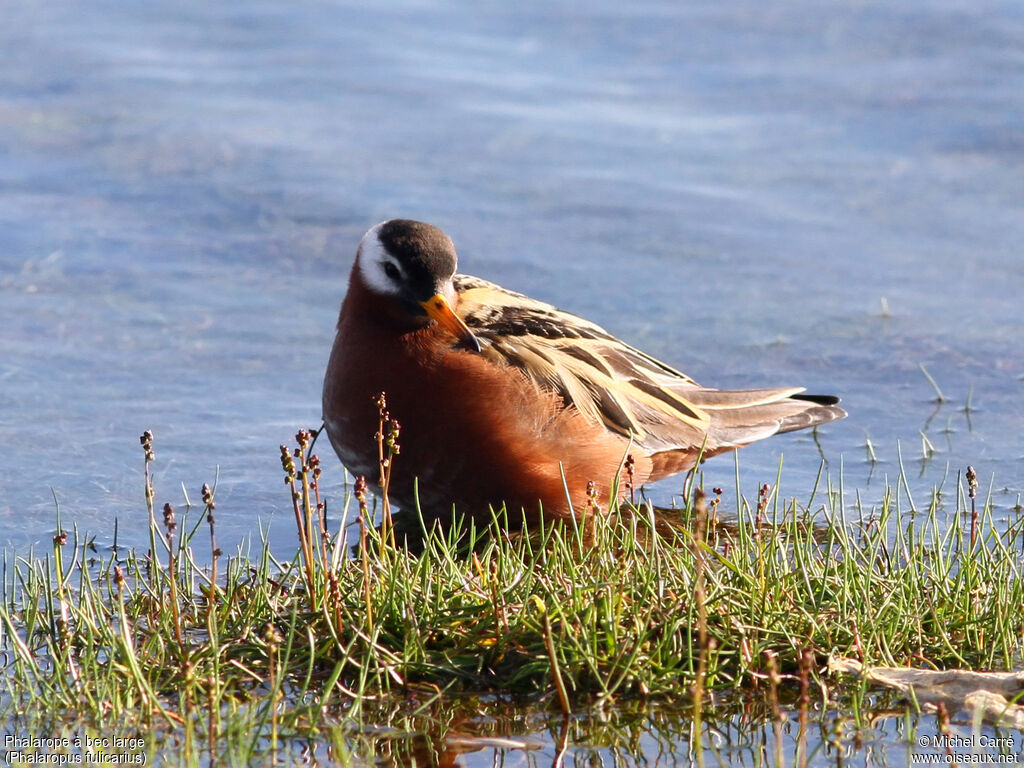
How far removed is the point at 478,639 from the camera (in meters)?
4.93

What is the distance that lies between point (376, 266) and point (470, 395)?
0.82 m

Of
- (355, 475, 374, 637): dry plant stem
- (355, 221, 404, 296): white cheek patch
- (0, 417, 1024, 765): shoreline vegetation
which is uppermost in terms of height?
(355, 221, 404, 296): white cheek patch

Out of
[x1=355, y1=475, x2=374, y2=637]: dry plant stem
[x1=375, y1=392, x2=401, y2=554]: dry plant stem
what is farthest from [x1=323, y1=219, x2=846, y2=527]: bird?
[x1=355, y1=475, x2=374, y2=637]: dry plant stem

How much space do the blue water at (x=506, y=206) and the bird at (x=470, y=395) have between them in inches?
26.4

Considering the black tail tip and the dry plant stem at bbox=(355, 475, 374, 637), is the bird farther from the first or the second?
the dry plant stem at bbox=(355, 475, 374, 637)

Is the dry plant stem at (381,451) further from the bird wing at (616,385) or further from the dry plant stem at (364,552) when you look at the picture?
the bird wing at (616,385)

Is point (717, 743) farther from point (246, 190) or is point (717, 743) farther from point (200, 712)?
point (246, 190)

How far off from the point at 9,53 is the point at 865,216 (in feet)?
26.4

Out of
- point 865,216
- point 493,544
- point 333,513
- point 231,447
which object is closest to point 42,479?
point 231,447

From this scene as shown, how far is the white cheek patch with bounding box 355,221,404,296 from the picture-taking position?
6.82 metres

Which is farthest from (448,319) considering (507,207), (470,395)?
(507,207)

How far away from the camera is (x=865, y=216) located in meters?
11.6

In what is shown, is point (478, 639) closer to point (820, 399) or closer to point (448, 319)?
point (448, 319)

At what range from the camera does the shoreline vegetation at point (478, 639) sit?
451 centimetres
